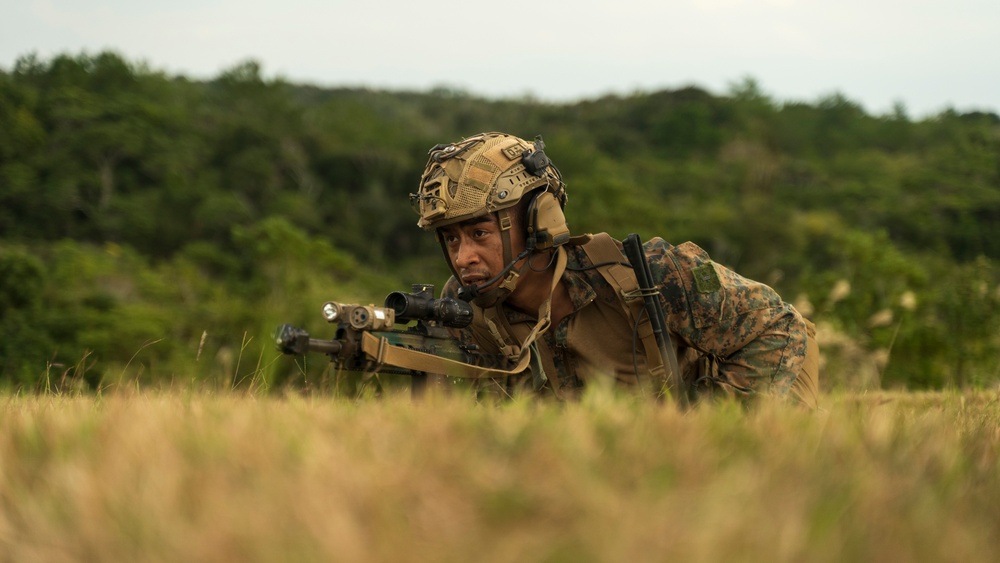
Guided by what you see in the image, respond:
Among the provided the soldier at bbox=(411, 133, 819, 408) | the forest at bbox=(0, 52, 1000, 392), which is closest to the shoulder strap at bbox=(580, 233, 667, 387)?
the soldier at bbox=(411, 133, 819, 408)

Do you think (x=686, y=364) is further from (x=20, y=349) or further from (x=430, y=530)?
(x=20, y=349)

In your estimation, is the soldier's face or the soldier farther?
the soldier's face

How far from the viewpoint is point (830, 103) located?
118625 millimetres

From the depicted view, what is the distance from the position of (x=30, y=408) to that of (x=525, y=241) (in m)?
2.49

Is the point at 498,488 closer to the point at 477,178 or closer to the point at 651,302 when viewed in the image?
the point at 651,302

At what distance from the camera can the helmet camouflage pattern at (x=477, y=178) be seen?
204 inches

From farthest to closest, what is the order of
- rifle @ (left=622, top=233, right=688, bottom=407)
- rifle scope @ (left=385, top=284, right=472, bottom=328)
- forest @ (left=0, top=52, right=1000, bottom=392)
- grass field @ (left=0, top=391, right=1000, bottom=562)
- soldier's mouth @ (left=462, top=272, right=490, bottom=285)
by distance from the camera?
forest @ (left=0, top=52, right=1000, bottom=392) < soldier's mouth @ (left=462, top=272, right=490, bottom=285) < rifle @ (left=622, top=233, right=688, bottom=407) < rifle scope @ (left=385, top=284, right=472, bottom=328) < grass field @ (left=0, top=391, right=1000, bottom=562)

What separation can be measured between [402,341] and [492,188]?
3.59 ft

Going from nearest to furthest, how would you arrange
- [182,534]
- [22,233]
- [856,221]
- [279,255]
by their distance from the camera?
1. [182,534]
2. [279,255]
3. [22,233]
4. [856,221]

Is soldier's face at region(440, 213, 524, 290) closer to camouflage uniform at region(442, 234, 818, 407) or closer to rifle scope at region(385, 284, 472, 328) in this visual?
camouflage uniform at region(442, 234, 818, 407)

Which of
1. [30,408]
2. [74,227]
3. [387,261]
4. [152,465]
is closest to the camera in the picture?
[152,465]

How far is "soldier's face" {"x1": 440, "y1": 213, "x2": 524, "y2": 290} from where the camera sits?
17.4 ft

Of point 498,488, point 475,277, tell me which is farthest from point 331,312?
point 498,488

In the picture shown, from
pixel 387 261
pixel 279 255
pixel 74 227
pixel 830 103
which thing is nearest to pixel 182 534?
pixel 279 255
